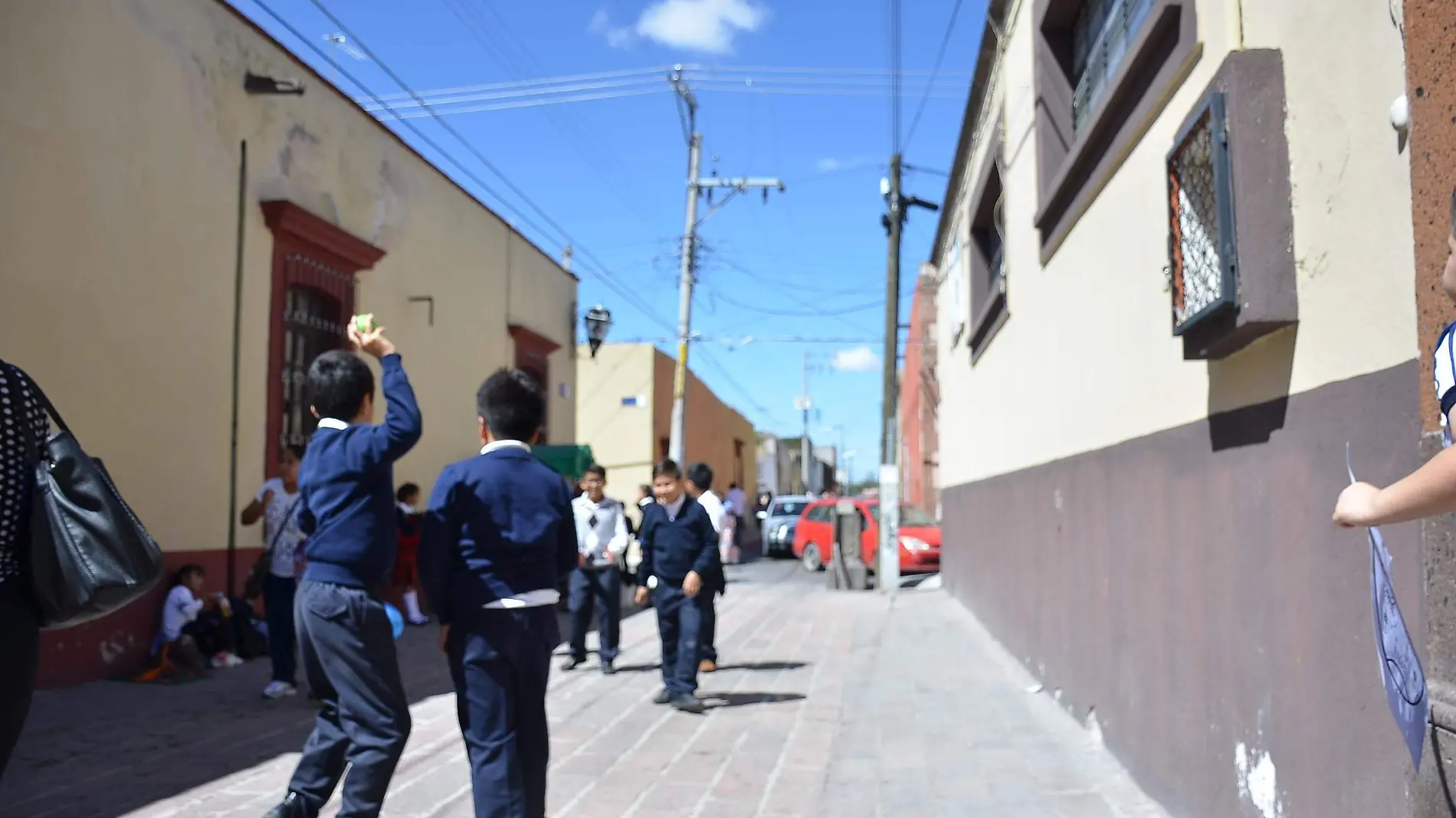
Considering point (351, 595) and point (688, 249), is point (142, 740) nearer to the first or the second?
point (351, 595)

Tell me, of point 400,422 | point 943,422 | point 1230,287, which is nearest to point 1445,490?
→ point 1230,287

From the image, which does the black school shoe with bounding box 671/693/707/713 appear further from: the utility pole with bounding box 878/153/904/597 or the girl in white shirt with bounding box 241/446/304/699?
the utility pole with bounding box 878/153/904/597

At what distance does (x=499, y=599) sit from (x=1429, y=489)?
293cm

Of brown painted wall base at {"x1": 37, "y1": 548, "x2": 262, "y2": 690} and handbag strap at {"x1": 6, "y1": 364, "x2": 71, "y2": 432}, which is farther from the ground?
handbag strap at {"x1": 6, "y1": 364, "x2": 71, "y2": 432}

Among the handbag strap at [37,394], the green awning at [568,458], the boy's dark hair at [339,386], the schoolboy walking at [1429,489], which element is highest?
the green awning at [568,458]

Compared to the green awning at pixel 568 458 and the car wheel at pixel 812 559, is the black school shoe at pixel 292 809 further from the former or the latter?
the car wheel at pixel 812 559

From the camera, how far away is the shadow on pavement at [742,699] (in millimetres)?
8227

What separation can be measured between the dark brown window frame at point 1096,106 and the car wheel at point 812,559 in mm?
16677

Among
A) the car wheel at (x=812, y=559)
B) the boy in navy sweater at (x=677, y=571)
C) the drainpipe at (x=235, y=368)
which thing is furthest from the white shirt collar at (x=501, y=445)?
A: the car wheel at (x=812, y=559)

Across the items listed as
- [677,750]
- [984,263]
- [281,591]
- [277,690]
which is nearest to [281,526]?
[281,591]

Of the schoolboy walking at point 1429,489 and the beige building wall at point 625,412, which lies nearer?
the schoolboy walking at point 1429,489

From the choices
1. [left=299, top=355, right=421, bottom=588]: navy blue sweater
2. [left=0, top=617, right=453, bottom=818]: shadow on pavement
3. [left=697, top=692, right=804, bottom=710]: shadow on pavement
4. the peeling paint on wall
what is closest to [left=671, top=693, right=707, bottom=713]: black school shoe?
[left=697, top=692, right=804, bottom=710]: shadow on pavement

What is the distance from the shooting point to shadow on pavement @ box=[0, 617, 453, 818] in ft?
17.9

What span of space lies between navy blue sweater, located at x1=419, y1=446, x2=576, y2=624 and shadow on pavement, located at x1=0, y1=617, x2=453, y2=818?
2177 mm
